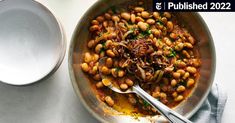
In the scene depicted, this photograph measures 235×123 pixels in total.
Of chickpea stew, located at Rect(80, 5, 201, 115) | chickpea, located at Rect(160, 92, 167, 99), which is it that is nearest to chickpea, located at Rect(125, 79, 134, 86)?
chickpea stew, located at Rect(80, 5, 201, 115)

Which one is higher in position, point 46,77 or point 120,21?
point 120,21

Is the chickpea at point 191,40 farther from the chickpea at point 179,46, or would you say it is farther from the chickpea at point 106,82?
the chickpea at point 106,82

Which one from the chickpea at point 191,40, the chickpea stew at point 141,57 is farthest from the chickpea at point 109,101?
the chickpea at point 191,40

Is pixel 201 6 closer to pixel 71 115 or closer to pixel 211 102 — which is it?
pixel 211 102

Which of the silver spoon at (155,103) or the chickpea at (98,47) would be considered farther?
the chickpea at (98,47)

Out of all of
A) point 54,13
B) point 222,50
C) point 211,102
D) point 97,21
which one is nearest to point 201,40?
point 222,50

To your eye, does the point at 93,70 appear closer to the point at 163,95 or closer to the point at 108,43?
the point at 108,43

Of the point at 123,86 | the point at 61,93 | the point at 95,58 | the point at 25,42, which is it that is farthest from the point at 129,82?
the point at 25,42
